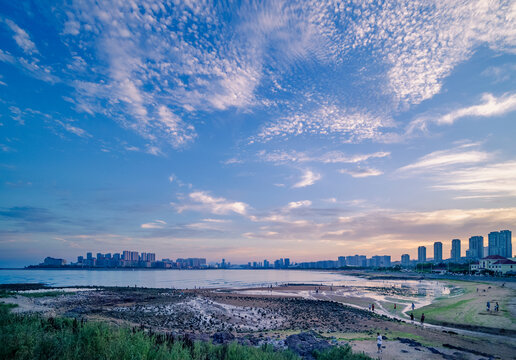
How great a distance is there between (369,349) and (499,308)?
2500cm

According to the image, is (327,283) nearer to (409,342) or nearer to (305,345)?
→ (409,342)

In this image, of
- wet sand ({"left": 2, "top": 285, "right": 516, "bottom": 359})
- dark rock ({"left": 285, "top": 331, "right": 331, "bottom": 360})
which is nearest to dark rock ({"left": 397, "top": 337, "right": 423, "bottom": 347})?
wet sand ({"left": 2, "top": 285, "right": 516, "bottom": 359})

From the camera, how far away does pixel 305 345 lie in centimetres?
1465

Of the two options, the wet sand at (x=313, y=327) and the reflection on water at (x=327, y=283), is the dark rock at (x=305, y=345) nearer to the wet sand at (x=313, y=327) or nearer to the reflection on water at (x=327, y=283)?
the wet sand at (x=313, y=327)

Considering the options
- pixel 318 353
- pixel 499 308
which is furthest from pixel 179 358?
pixel 499 308

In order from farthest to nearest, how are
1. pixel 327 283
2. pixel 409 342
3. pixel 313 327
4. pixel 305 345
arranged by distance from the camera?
1. pixel 327 283
2. pixel 313 327
3. pixel 409 342
4. pixel 305 345

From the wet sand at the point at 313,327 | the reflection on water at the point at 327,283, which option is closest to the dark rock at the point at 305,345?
the wet sand at the point at 313,327

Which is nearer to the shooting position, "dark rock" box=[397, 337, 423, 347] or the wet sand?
the wet sand

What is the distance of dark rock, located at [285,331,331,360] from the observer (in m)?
13.6

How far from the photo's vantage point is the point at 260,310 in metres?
36.4

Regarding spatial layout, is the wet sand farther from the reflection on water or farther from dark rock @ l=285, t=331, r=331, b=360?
the reflection on water

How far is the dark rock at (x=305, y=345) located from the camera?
13555 millimetres

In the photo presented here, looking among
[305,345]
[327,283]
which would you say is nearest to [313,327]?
[305,345]

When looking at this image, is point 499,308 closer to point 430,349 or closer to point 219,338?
point 430,349
